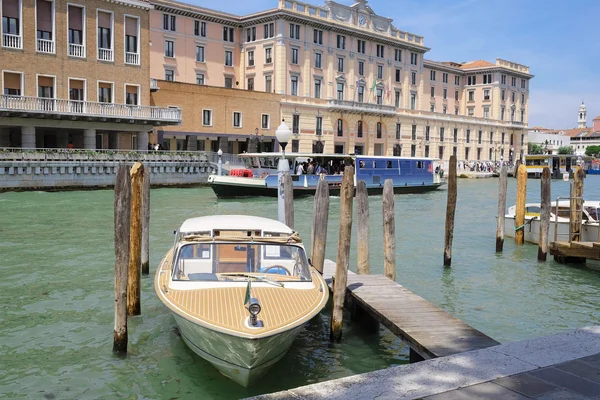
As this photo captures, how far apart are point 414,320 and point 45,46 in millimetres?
31407

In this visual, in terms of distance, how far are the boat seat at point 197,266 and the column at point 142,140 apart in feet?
103

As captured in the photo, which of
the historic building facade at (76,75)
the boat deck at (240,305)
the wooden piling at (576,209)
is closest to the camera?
the boat deck at (240,305)

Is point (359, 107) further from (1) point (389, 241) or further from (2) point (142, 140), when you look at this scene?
(1) point (389, 241)

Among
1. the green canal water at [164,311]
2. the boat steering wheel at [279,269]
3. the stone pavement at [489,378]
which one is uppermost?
the boat steering wheel at [279,269]

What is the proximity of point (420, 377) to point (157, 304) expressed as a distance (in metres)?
6.19

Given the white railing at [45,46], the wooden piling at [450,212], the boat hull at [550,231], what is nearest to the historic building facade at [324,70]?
the white railing at [45,46]

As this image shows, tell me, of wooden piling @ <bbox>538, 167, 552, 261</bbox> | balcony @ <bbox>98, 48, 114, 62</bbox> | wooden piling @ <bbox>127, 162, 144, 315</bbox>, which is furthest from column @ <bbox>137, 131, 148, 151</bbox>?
wooden piling @ <bbox>127, 162, 144, 315</bbox>

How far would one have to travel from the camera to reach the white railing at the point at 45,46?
33.1 meters

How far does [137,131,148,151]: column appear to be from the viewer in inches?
1508

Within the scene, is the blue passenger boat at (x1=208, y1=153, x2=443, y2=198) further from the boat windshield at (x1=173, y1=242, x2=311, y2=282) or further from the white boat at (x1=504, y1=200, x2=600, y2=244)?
the boat windshield at (x1=173, y1=242, x2=311, y2=282)

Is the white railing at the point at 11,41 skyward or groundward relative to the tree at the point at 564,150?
skyward

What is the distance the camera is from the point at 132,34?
122ft

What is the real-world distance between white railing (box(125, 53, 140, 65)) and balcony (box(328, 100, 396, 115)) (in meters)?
21.4

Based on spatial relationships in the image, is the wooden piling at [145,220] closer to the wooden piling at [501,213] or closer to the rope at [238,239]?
the rope at [238,239]
